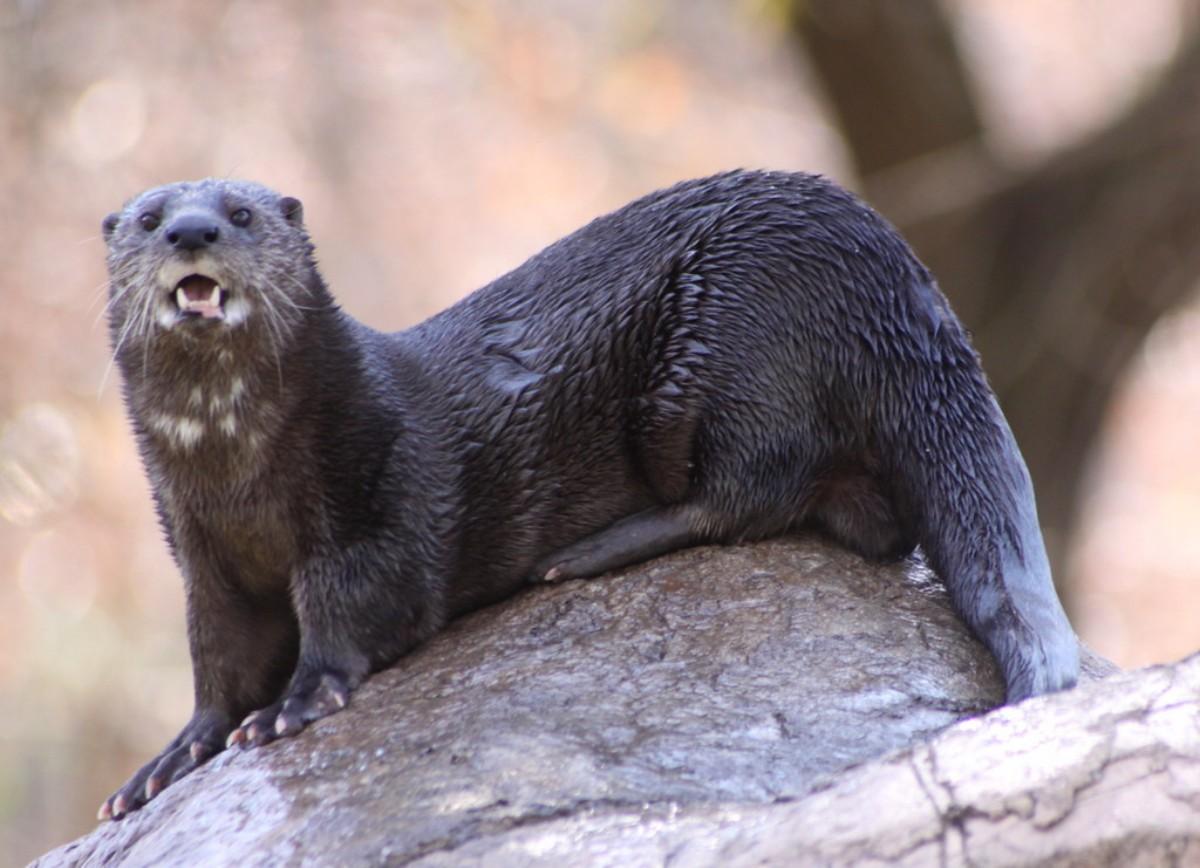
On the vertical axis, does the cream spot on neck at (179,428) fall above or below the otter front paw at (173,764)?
above

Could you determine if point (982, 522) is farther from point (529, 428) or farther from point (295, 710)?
point (295, 710)

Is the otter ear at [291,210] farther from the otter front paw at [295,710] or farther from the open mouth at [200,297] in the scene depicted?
the otter front paw at [295,710]

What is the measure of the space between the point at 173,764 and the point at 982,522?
1352 millimetres

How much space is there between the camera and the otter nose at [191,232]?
8.00 feet

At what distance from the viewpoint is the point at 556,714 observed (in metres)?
2.29

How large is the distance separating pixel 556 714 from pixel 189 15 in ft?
13.2

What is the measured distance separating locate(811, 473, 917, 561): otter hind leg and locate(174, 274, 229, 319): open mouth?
102 cm

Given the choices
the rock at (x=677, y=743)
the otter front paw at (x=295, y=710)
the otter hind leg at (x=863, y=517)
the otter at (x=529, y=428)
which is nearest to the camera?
the rock at (x=677, y=743)

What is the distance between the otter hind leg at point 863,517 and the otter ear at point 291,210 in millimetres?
998

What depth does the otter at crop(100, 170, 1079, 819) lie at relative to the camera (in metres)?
2.53

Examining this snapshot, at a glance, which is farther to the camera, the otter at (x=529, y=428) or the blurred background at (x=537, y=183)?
the blurred background at (x=537, y=183)

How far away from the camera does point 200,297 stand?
251cm

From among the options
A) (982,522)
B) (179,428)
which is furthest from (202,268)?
(982,522)

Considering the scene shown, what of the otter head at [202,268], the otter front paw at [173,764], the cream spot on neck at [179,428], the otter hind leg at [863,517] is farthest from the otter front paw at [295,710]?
the otter hind leg at [863,517]
